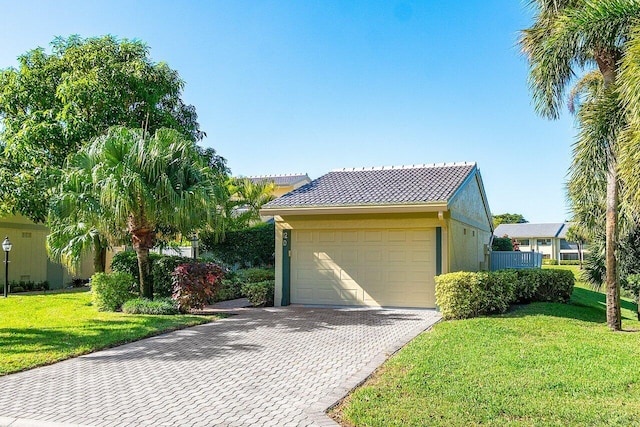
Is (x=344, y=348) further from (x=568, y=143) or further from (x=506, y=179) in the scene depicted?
(x=506, y=179)

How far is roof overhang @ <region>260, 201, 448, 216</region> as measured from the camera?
12.1 metres

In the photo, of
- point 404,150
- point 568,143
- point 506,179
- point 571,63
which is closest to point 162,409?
point 568,143

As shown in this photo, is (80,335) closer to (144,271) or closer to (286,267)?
(144,271)

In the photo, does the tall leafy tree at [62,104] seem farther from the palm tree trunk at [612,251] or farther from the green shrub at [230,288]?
the palm tree trunk at [612,251]

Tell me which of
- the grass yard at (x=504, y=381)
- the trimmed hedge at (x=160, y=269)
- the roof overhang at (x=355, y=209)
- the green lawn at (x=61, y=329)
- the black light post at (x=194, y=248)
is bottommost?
the green lawn at (x=61, y=329)

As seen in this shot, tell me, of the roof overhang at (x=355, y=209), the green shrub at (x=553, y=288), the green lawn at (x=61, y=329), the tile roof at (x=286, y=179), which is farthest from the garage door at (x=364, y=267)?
the tile roof at (x=286, y=179)

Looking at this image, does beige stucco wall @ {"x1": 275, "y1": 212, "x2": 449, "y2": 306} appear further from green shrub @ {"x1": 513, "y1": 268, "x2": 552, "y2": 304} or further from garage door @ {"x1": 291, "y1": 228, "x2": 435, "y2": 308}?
green shrub @ {"x1": 513, "y1": 268, "x2": 552, "y2": 304}

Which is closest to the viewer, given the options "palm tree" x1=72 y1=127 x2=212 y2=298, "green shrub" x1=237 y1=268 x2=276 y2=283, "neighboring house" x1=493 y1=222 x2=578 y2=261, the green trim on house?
"palm tree" x1=72 y1=127 x2=212 y2=298

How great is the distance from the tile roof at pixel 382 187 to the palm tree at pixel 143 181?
247 centimetres

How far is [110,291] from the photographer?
13289mm

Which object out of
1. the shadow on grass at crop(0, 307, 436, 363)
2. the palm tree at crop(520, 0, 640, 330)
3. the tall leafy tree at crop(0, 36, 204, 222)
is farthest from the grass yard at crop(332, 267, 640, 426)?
the tall leafy tree at crop(0, 36, 204, 222)

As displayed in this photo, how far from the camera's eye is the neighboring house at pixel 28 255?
19.9m

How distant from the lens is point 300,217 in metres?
14.2

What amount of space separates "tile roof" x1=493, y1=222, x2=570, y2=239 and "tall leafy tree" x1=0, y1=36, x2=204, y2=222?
5558cm
